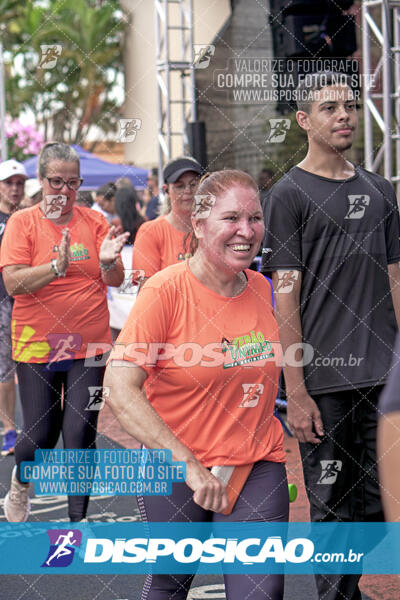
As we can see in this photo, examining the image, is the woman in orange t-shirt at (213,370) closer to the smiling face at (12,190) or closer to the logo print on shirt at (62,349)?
the logo print on shirt at (62,349)

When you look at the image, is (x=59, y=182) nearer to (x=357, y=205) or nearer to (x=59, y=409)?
(x=59, y=409)

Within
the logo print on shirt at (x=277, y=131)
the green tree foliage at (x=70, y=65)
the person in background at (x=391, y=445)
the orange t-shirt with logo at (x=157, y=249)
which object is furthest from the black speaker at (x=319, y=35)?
the green tree foliage at (x=70, y=65)

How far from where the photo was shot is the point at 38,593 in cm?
395

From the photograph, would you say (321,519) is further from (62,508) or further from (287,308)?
(62,508)

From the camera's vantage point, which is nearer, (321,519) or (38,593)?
(321,519)

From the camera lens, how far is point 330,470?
3219 mm

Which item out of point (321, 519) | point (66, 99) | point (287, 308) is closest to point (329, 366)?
point (287, 308)

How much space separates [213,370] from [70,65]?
98.4 ft

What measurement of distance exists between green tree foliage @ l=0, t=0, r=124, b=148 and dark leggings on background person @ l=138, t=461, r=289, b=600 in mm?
24384

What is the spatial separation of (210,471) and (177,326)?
0.43 m

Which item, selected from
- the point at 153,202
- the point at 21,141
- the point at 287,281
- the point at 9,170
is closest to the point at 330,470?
the point at 287,281

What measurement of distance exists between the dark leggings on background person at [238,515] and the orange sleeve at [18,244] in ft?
6.46

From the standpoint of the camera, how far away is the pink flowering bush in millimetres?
19719

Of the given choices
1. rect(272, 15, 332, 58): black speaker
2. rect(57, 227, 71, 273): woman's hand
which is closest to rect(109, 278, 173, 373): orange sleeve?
rect(57, 227, 71, 273): woman's hand
